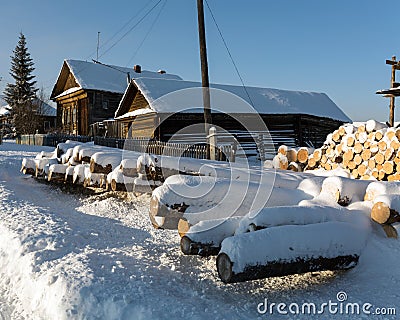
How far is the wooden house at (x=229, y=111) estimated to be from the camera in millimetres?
19594

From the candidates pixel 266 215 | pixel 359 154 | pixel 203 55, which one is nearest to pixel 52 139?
pixel 203 55

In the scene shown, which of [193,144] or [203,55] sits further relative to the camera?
[193,144]

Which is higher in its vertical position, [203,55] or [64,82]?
[64,82]

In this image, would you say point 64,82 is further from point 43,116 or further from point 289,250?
point 289,250

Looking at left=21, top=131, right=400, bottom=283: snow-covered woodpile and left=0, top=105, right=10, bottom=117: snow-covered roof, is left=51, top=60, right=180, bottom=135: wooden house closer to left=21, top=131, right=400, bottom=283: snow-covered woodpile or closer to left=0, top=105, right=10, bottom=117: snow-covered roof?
left=0, top=105, right=10, bottom=117: snow-covered roof

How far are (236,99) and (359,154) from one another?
13.1 metres

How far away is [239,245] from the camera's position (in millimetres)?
3502

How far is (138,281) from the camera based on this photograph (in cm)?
378

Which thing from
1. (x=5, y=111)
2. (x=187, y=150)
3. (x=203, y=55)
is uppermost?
(x=5, y=111)

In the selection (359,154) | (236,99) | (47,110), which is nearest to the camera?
(359,154)

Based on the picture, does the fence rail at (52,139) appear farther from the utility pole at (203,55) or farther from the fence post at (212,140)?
the fence post at (212,140)

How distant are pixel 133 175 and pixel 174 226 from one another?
109 inches

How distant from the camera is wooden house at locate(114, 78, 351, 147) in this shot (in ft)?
64.3

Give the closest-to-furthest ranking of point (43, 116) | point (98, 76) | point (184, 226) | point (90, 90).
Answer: point (184, 226) < point (90, 90) < point (98, 76) < point (43, 116)
